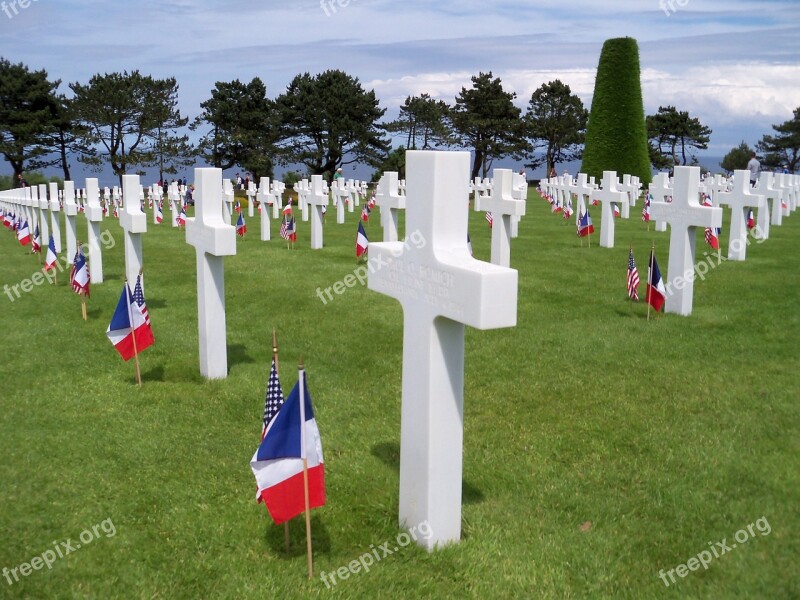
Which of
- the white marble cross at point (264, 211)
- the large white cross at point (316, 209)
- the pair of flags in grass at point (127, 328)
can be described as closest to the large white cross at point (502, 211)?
the large white cross at point (316, 209)

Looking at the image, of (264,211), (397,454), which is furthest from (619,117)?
(397,454)

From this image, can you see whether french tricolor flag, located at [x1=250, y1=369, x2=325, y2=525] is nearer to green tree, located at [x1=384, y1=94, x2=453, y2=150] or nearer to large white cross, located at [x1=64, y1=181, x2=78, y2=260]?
large white cross, located at [x1=64, y1=181, x2=78, y2=260]

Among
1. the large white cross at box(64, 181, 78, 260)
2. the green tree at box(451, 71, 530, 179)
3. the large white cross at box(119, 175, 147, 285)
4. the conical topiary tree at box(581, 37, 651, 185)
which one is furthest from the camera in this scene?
the green tree at box(451, 71, 530, 179)

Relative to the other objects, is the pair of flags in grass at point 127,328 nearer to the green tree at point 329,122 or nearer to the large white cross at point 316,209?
the large white cross at point 316,209

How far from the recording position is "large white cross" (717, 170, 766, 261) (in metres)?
17.0

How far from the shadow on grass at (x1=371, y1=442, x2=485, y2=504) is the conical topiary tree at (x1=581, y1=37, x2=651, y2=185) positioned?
125ft

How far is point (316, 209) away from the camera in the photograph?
66.3 ft

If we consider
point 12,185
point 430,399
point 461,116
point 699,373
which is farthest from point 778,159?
point 430,399

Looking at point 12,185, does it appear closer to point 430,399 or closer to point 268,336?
point 268,336

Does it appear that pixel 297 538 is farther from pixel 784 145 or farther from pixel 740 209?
pixel 784 145

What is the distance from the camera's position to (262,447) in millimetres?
4695

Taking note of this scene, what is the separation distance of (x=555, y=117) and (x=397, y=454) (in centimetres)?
6044

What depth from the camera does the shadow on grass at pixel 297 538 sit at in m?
4.99

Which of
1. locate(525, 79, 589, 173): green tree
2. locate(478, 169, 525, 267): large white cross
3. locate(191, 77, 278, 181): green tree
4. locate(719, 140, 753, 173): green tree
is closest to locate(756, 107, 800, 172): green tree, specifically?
locate(719, 140, 753, 173): green tree
